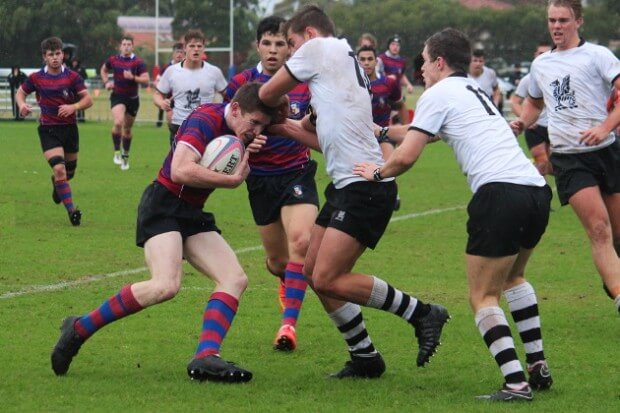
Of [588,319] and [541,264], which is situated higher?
[588,319]

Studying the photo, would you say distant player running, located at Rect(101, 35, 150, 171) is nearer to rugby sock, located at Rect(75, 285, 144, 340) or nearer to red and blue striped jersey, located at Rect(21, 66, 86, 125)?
red and blue striped jersey, located at Rect(21, 66, 86, 125)

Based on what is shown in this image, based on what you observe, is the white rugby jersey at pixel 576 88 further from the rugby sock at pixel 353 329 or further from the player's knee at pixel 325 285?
the player's knee at pixel 325 285

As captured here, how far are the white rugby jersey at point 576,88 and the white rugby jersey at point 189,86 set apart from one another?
8737 mm

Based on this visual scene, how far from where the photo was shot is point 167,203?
6789 mm

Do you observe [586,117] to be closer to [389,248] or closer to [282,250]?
[282,250]

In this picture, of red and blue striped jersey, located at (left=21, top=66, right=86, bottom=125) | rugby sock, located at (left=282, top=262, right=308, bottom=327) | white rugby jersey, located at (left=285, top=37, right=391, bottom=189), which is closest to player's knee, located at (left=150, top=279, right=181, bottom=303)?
white rugby jersey, located at (left=285, top=37, right=391, bottom=189)

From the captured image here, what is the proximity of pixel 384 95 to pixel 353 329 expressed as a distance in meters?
7.94

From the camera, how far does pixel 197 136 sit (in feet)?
21.7

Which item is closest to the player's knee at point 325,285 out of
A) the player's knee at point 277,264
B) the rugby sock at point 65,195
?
the player's knee at point 277,264

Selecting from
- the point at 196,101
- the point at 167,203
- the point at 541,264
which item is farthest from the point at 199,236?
the point at 196,101

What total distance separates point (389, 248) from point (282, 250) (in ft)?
13.0

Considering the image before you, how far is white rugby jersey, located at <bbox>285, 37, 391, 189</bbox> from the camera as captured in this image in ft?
21.8

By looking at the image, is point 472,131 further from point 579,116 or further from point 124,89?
point 124,89

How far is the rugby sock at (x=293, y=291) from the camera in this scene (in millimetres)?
7782
